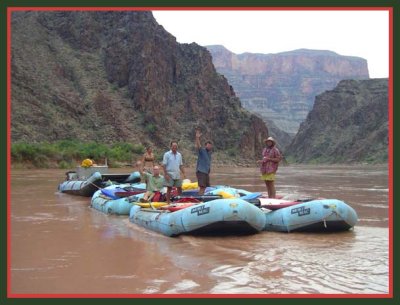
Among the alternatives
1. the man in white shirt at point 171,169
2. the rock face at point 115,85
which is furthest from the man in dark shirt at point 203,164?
the rock face at point 115,85

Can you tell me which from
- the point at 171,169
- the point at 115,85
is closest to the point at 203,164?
the point at 171,169

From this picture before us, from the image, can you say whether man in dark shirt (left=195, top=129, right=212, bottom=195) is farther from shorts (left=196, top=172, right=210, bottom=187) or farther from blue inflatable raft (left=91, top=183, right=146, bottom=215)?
blue inflatable raft (left=91, top=183, right=146, bottom=215)

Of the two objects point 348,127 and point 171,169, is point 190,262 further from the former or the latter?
point 348,127

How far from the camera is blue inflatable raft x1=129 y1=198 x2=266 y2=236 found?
30.8 ft

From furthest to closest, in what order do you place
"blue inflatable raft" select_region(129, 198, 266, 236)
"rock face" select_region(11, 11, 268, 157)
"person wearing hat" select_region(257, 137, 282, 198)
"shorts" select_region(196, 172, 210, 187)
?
1. "rock face" select_region(11, 11, 268, 157)
2. "shorts" select_region(196, 172, 210, 187)
3. "person wearing hat" select_region(257, 137, 282, 198)
4. "blue inflatable raft" select_region(129, 198, 266, 236)

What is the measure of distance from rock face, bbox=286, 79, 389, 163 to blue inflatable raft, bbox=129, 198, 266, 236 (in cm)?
10188

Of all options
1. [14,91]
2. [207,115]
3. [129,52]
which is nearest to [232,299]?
[14,91]

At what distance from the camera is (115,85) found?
238 ft

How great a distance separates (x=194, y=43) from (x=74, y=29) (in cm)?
2262

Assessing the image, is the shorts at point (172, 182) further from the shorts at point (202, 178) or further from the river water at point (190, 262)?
the river water at point (190, 262)

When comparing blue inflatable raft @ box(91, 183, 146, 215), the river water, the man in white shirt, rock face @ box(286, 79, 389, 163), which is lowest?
the river water

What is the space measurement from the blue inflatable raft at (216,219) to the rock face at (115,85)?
4623 cm

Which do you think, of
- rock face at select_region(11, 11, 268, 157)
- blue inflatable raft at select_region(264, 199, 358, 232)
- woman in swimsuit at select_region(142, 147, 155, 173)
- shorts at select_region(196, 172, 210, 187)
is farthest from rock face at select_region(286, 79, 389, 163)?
blue inflatable raft at select_region(264, 199, 358, 232)

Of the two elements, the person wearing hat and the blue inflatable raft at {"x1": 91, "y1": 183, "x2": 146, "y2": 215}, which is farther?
the blue inflatable raft at {"x1": 91, "y1": 183, "x2": 146, "y2": 215}
